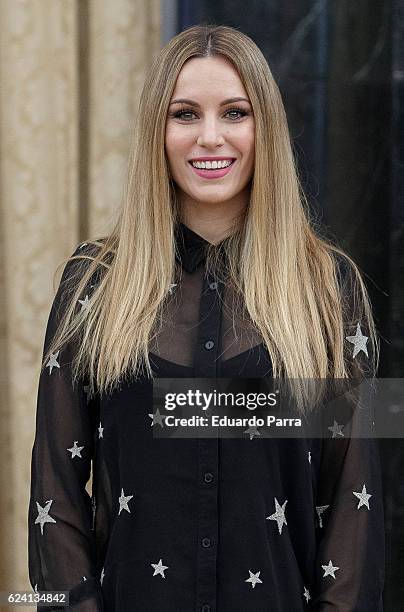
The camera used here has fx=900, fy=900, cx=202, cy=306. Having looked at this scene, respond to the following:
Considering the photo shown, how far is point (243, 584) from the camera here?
5.25 feet

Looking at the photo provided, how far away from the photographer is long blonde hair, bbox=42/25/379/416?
1667 mm

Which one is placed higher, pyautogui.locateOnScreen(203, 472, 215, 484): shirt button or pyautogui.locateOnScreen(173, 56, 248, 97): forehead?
pyautogui.locateOnScreen(173, 56, 248, 97): forehead

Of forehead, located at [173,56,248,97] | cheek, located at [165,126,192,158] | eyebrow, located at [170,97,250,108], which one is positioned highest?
forehead, located at [173,56,248,97]

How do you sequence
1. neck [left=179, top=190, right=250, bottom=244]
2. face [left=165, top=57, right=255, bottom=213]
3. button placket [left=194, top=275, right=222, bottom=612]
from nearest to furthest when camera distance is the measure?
button placket [left=194, top=275, right=222, bottom=612] → face [left=165, top=57, right=255, bottom=213] → neck [left=179, top=190, right=250, bottom=244]

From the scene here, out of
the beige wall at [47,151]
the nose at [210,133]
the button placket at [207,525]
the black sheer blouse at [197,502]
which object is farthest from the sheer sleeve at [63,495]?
the beige wall at [47,151]

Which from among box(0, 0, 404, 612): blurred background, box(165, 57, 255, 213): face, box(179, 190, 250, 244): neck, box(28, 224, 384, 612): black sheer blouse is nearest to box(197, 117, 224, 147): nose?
box(165, 57, 255, 213): face

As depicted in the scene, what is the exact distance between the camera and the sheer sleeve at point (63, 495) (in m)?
1.65

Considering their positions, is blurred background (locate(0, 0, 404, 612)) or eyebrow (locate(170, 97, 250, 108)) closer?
eyebrow (locate(170, 97, 250, 108))

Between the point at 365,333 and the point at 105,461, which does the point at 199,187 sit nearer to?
the point at 365,333

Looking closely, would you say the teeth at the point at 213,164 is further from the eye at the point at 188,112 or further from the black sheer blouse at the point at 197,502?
the black sheer blouse at the point at 197,502

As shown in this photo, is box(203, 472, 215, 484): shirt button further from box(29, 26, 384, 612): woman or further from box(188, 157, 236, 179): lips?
box(188, 157, 236, 179): lips

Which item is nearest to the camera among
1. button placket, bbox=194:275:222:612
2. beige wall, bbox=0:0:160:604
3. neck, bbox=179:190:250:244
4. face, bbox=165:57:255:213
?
button placket, bbox=194:275:222:612

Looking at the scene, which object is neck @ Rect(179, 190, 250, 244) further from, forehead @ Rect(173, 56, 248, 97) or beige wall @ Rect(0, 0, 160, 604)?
beige wall @ Rect(0, 0, 160, 604)

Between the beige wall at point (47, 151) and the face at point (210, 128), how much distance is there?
0.62 m
